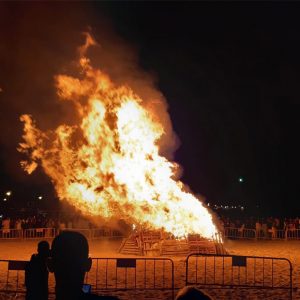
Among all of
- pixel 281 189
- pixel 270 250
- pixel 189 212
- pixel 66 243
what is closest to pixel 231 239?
pixel 270 250

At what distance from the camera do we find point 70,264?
2.94m

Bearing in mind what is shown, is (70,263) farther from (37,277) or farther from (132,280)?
(132,280)

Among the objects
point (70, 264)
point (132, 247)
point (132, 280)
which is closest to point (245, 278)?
point (132, 280)

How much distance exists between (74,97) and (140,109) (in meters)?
3.15

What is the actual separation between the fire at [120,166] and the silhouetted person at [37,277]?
38.4ft

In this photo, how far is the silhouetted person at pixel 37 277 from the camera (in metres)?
7.29

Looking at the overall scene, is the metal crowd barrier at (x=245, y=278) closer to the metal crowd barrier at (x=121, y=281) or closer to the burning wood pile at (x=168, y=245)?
the metal crowd barrier at (x=121, y=281)

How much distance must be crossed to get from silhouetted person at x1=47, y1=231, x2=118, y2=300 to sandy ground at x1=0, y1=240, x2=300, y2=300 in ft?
27.2

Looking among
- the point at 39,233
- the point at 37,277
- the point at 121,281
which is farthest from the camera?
the point at 39,233

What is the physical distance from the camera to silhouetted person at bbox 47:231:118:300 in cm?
294

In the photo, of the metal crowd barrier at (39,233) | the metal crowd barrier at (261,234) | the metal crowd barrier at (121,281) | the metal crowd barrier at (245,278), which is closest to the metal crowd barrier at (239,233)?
the metal crowd barrier at (261,234)

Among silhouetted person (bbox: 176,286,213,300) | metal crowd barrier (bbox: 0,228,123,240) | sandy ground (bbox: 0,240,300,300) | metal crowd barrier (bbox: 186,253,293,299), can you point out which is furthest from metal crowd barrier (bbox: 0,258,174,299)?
metal crowd barrier (bbox: 0,228,123,240)

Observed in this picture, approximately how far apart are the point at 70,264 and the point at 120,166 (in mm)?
16636

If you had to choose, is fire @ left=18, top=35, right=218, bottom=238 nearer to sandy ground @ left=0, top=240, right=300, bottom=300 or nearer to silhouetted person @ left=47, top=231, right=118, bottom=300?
sandy ground @ left=0, top=240, right=300, bottom=300
